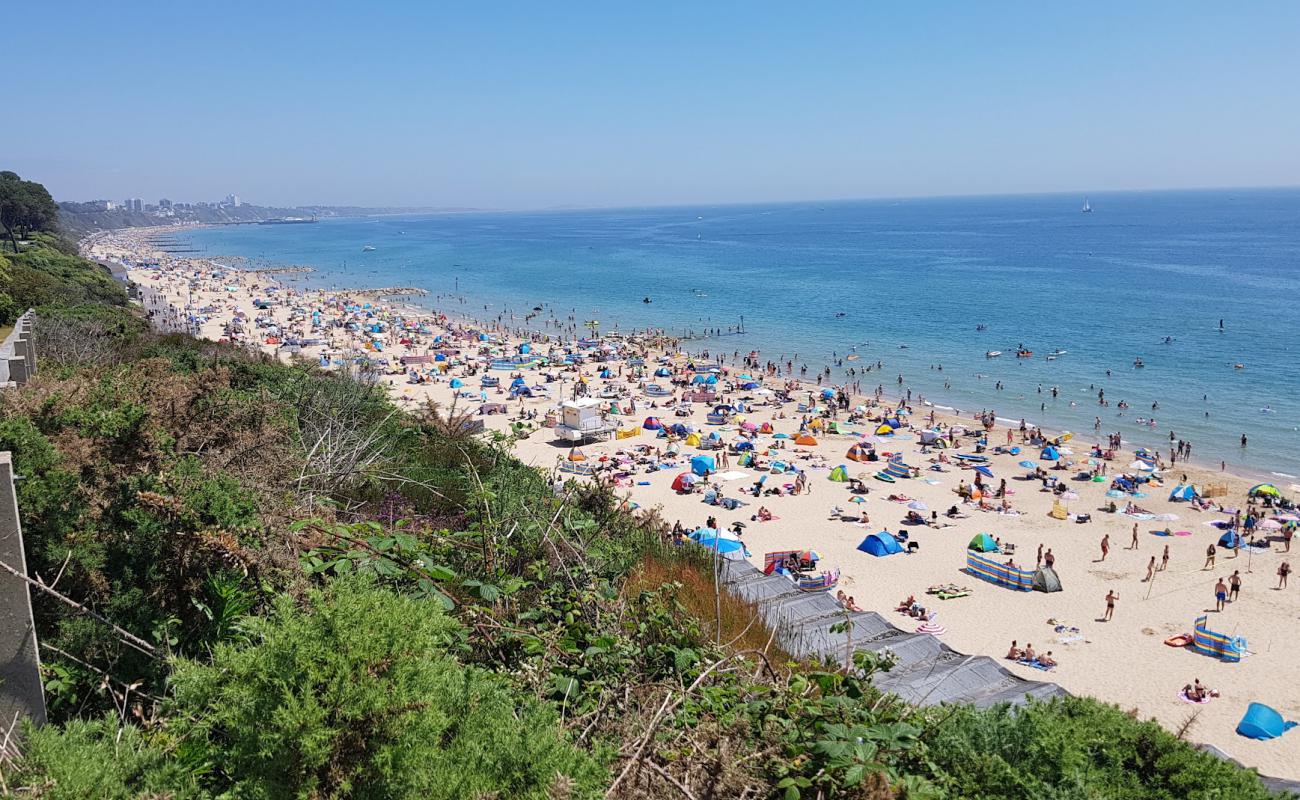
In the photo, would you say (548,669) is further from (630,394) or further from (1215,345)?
(1215,345)

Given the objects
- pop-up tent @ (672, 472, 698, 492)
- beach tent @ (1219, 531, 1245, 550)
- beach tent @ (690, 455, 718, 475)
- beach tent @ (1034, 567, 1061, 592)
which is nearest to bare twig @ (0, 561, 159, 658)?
beach tent @ (1034, 567, 1061, 592)

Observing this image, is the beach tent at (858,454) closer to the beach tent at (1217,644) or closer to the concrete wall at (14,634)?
the beach tent at (1217,644)

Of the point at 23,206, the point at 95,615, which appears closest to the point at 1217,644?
the point at 95,615

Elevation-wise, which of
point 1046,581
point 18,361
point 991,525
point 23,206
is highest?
point 23,206

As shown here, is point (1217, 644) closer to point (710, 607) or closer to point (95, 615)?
point (710, 607)

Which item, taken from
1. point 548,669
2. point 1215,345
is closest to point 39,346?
point 548,669
